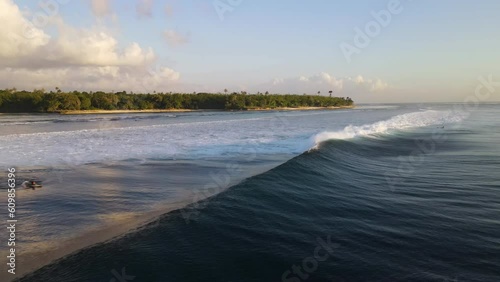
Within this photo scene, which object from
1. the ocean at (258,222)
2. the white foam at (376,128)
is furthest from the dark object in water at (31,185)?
the white foam at (376,128)

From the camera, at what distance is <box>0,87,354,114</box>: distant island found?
94438 millimetres

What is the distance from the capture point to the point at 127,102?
11162cm

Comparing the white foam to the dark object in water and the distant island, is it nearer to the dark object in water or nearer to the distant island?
the dark object in water

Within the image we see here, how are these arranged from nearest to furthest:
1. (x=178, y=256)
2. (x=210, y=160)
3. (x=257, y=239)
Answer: (x=178, y=256)
(x=257, y=239)
(x=210, y=160)

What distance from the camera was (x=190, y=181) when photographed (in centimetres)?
1199

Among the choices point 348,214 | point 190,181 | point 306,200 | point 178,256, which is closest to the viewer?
Result: point 178,256

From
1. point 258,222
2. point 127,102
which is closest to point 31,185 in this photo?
point 258,222

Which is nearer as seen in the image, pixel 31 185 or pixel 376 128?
pixel 31 185

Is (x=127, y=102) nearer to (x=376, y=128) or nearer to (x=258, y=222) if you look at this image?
(x=376, y=128)

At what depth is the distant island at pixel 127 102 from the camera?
94.4 meters

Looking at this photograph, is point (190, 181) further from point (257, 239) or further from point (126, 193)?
point (257, 239)

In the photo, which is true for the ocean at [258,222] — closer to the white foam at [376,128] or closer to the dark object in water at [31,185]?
the dark object in water at [31,185]

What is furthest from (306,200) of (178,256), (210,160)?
(210,160)

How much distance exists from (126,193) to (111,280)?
17.0ft
